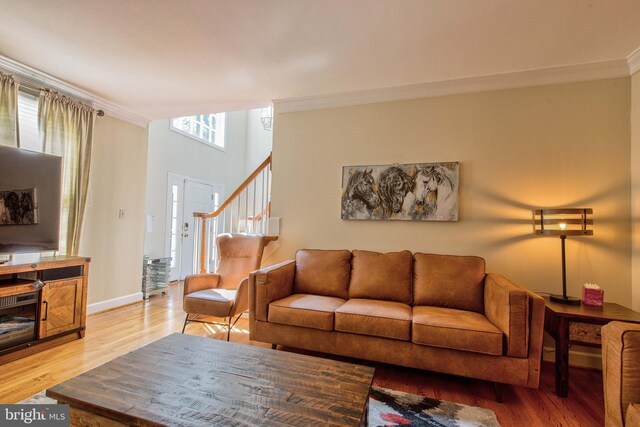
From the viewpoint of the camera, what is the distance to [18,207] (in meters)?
2.48

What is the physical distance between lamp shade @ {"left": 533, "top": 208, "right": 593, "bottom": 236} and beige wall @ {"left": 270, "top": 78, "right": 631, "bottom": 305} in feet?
0.65

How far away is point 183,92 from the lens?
3219mm

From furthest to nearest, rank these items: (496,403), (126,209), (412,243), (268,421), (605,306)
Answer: (126,209), (412,243), (605,306), (496,403), (268,421)

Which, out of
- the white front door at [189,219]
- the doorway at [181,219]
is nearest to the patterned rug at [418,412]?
the doorway at [181,219]

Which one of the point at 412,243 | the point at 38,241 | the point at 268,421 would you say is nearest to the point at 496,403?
the point at 412,243

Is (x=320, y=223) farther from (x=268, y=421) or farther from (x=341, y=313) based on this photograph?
(x=268, y=421)

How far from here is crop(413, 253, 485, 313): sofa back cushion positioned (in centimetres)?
239

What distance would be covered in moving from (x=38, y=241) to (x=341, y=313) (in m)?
2.79

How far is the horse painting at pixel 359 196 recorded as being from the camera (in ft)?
10.0

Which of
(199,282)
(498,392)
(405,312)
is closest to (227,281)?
(199,282)

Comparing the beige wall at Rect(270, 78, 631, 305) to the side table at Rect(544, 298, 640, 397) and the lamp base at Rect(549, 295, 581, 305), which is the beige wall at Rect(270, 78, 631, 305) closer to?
the lamp base at Rect(549, 295, 581, 305)

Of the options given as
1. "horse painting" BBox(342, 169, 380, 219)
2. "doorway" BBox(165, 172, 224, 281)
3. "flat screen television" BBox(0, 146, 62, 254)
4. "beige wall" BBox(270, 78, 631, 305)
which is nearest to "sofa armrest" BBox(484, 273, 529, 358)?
"beige wall" BBox(270, 78, 631, 305)

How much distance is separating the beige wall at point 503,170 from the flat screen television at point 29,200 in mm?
2294

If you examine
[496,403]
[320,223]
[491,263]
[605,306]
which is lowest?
[496,403]
